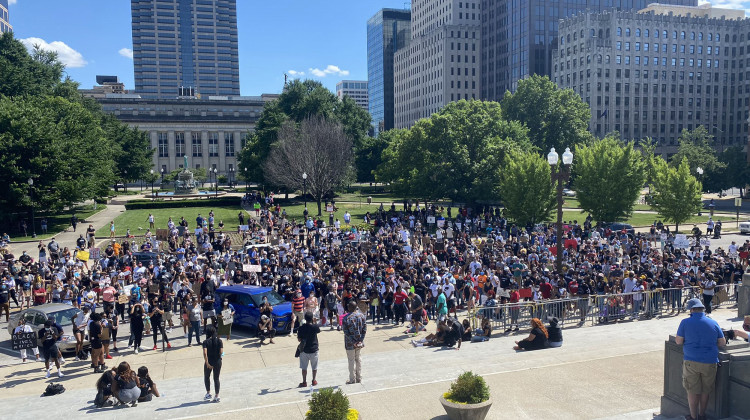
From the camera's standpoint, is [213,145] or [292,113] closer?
[292,113]

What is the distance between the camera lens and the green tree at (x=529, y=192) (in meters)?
43.8

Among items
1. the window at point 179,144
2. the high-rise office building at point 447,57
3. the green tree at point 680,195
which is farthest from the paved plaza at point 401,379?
the window at point 179,144

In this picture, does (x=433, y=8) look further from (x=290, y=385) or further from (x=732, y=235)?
(x=290, y=385)

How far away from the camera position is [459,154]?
173 feet

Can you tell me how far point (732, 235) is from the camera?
44.2m

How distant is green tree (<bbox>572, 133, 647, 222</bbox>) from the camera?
1799 inches

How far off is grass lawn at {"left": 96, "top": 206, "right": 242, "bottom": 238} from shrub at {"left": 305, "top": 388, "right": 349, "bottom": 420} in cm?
4063

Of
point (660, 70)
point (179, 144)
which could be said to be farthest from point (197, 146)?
point (660, 70)

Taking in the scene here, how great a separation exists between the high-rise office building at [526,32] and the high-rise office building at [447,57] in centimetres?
589

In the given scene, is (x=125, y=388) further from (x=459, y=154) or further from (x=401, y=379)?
(x=459, y=154)

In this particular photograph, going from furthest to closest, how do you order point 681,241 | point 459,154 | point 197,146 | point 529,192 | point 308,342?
point 197,146 → point 459,154 → point 529,192 → point 681,241 → point 308,342

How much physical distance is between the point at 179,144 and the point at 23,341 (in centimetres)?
13373

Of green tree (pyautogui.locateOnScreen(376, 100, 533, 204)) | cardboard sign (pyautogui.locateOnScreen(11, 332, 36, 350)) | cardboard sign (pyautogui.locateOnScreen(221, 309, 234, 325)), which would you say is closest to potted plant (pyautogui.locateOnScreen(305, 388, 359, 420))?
cardboard sign (pyautogui.locateOnScreen(221, 309, 234, 325))

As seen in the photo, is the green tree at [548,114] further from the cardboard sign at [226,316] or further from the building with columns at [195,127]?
the building with columns at [195,127]
